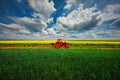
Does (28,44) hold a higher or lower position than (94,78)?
higher

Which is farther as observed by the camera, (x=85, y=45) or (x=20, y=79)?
(x=85, y=45)

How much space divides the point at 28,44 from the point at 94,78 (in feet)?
81.7

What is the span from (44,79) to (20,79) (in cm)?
104

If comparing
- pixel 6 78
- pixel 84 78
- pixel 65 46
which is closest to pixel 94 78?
pixel 84 78

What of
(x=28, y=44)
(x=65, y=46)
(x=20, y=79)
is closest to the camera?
(x=20, y=79)

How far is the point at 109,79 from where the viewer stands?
3.59 m

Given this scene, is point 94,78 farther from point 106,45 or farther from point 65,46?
point 106,45

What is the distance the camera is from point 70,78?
3746 mm

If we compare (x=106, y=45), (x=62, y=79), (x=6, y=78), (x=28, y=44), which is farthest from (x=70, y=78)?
(x=106, y=45)

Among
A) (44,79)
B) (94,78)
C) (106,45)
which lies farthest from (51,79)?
(106,45)

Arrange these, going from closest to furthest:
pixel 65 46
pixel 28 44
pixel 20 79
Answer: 1. pixel 20 79
2. pixel 65 46
3. pixel 28 44

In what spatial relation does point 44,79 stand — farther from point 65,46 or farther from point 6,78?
point 65,46

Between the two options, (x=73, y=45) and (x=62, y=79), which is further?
(x=73, y=45)

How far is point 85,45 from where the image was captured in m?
26.3
